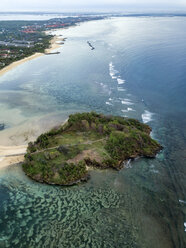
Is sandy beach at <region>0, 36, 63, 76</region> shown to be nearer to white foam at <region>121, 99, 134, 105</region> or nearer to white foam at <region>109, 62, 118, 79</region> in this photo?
white foam at <region>109, 62, 118, 79</region>

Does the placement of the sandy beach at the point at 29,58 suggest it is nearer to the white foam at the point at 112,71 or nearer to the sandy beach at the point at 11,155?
the white foam at the point at 112,71

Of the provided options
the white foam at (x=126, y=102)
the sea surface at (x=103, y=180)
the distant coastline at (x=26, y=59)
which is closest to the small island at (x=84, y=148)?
the sea surface at (x=103, y=180)

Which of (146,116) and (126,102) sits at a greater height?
(146,116)

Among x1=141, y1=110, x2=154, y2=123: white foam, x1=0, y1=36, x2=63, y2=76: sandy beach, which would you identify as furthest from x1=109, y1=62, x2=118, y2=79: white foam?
x1=0, y1=36, x2=63, y2=76: sandy beach

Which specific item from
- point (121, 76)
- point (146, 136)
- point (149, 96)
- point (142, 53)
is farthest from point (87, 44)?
point (146, 136)

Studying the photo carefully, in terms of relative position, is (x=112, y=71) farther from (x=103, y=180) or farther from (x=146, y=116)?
(x=103, y=180)

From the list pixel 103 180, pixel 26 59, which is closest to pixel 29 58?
pixel 26 59
